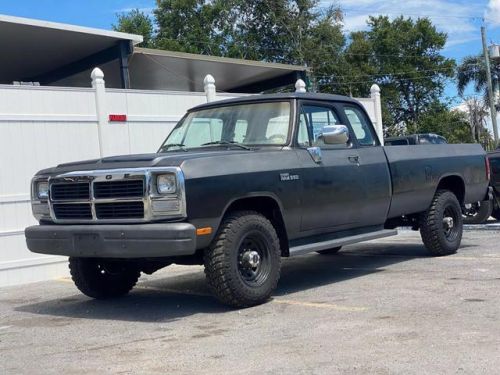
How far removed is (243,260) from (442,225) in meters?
3.73

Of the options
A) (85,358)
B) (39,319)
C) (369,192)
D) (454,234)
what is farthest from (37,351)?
(454,234)

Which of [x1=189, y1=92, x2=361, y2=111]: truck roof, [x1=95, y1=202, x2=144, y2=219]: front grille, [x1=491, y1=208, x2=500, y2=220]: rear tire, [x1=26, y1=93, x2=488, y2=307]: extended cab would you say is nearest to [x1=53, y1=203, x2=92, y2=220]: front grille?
[x1=26, y1=93, x2=488, y2=307]: extended cab

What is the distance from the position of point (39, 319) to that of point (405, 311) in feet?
11.7

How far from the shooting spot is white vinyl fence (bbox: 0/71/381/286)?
10102 mm

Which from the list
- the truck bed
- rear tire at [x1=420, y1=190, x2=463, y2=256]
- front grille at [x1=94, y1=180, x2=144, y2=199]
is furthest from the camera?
rear tire at [x1=420, y1=190, x2=463, y2=256]

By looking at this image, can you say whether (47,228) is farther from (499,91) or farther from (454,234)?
(499,91)

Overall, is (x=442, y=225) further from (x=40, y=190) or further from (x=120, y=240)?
(x=40, y=190)

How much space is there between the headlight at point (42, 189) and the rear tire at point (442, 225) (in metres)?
4.82

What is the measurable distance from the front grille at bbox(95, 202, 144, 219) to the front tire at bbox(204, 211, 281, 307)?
2.38ft

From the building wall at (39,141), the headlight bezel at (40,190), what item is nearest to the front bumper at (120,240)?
the headlight bezel at (40,190)

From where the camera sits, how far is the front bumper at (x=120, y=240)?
240 inches

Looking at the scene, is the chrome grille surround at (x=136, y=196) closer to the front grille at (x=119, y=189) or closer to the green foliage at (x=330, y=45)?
the front grille at (x=119, y=189)

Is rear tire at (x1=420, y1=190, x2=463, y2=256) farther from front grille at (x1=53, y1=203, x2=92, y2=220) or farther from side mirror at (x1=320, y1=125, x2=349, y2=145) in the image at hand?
front grille at (x1=53, y1=203, x2=92, y2=220)

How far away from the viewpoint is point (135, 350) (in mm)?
5520
